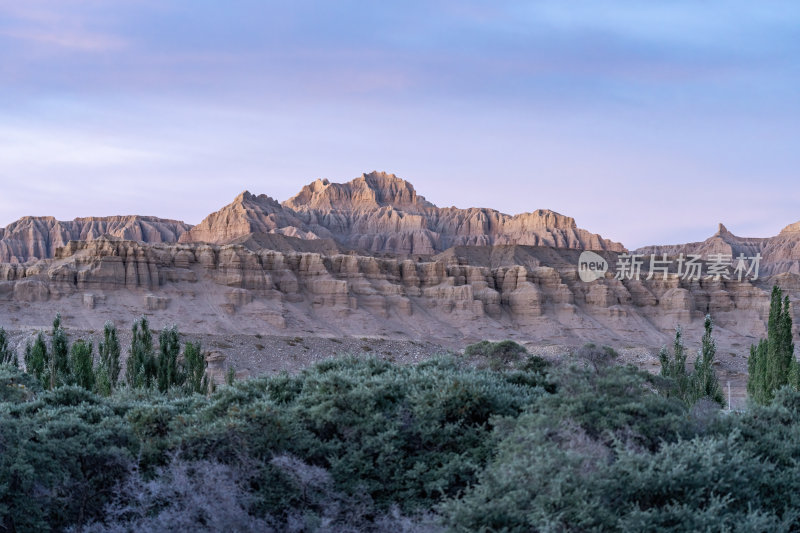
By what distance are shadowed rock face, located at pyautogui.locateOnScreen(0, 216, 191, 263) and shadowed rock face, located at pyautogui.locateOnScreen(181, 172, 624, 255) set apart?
1388 cm

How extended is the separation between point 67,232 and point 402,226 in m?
69.5

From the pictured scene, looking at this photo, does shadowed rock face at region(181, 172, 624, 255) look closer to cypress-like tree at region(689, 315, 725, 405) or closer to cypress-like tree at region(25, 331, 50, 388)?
cypress-like tree at region(689, 315, 725, 405)

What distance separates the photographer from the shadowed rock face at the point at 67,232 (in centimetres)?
15800

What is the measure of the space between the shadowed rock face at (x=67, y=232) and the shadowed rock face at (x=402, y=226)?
13883mm

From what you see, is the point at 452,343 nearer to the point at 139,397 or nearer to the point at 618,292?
the point at 618,292

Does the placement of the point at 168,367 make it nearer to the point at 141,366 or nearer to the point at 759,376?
the point at 141,366

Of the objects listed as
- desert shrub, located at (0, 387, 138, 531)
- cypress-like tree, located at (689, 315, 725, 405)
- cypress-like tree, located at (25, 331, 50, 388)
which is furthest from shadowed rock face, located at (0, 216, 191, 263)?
desert shrub, located at (0, 387, 138, 531)

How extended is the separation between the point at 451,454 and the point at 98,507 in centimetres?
537

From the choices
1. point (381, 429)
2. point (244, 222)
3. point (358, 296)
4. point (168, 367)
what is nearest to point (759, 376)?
point (168, 367)

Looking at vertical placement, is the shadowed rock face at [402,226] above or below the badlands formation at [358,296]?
above

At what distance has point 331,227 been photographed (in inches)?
7229

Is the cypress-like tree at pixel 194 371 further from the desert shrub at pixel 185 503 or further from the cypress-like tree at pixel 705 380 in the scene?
the desert shrub at pixel 185 503

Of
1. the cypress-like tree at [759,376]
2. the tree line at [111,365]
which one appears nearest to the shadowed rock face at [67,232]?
the tree line at [111,365]

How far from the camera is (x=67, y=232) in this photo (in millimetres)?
166750
